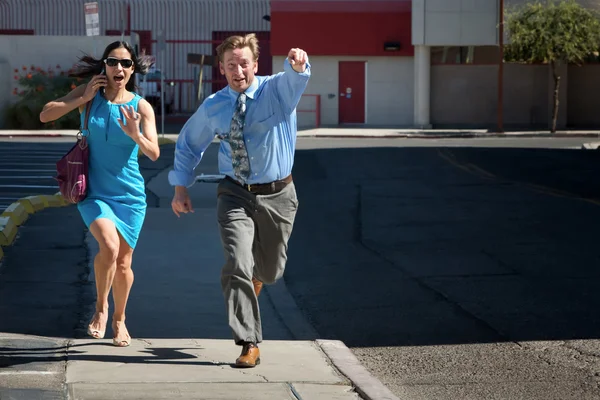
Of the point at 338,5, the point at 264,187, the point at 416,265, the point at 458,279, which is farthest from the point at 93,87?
the point at 338,5

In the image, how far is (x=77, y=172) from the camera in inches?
265

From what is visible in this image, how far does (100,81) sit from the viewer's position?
266 inches

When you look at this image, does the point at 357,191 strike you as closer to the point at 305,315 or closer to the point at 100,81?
the point at 305,315

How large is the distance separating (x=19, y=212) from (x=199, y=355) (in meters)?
6.95

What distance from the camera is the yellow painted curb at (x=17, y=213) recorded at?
12640 millimetres

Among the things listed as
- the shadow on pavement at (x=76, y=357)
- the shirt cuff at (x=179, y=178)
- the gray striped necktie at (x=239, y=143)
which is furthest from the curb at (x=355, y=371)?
the shirt cuff at (x=179, y=178)

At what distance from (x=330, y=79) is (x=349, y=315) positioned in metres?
32.6

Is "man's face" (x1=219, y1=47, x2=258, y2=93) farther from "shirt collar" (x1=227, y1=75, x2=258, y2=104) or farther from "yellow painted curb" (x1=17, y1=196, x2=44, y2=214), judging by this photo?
"yellow painted curb" (x1=17, y1=196, x2=44, y2=214)

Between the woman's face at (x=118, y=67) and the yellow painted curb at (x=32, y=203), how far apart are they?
7.44m

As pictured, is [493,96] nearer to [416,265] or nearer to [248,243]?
[416,265]

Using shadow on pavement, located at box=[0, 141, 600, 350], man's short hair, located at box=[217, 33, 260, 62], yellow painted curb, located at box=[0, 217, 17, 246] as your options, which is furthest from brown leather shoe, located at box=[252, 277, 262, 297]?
yellow painted curb, located at box=[0, 217, 17, 246]

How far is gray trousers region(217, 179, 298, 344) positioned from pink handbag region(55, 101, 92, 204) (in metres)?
0.85

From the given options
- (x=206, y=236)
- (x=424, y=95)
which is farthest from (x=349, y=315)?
(x=424, y=95)

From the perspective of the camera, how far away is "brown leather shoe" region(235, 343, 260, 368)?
641 centimetres
